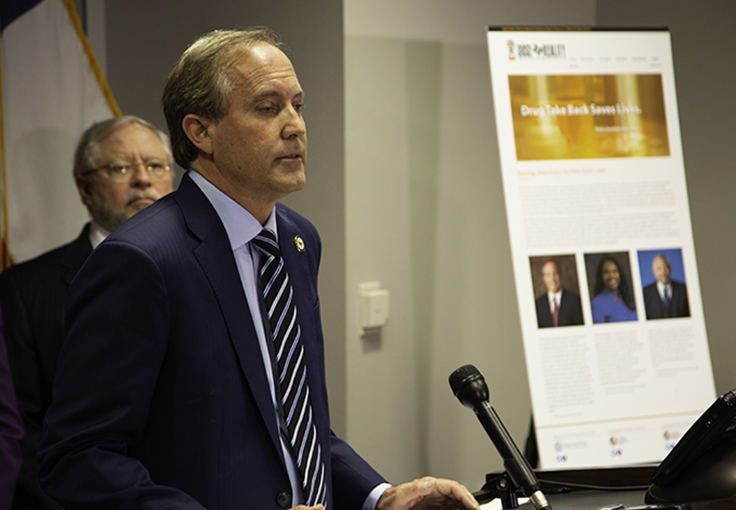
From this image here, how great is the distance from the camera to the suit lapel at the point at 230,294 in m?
1.15

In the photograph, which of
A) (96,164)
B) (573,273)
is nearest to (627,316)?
(573,273)

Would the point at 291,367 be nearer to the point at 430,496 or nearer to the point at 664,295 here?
the point at 430,496

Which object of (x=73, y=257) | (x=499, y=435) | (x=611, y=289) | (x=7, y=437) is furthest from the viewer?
(x=611, y=289)

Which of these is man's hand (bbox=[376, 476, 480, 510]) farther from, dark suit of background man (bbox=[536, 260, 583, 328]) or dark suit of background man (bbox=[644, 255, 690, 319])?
dark suit of background man (bbox=[644, 255, 690, 319])

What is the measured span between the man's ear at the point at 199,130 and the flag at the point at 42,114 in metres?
1.62

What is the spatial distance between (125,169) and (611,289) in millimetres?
1674

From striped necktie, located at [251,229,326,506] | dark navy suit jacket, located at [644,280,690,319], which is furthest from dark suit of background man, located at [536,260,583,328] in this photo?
striped necktie, located at [251,229,326,506]

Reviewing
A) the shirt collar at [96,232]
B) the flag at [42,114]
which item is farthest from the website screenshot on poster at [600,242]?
the flag at [42,114]

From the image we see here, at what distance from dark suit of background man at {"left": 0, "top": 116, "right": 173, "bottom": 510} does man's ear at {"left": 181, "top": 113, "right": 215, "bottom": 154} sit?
3.98ft

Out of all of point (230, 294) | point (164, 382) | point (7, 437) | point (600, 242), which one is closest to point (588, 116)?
point (600, 242)

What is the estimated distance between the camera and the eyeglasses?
2449 millimetres

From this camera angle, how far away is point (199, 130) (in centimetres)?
125

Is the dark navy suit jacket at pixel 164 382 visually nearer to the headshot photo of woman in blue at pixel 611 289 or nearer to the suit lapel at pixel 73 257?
the suit lapel at pixel 73 257

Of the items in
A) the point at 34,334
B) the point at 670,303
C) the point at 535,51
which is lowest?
the point at 670,303
